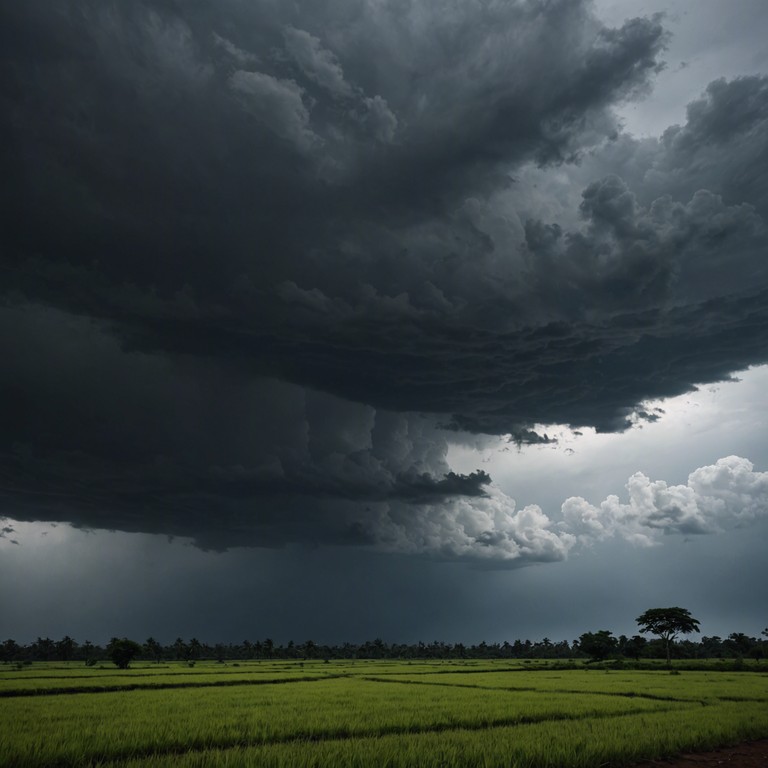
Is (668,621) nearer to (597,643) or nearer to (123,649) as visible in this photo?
(597,643)

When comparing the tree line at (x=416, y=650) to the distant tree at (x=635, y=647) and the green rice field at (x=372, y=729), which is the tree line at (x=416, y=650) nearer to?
the distant tree at (x=635, y=647)

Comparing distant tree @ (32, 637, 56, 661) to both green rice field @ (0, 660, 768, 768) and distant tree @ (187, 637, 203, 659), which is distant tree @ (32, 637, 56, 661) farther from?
green rice field @ (0, 660, 768, 768)

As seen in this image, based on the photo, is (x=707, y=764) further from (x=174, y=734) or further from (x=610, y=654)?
(x=610, y=654)

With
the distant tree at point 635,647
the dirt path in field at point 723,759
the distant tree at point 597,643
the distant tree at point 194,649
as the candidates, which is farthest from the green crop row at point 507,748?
the distant tree at point 194,649

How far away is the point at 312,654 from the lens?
17775cm

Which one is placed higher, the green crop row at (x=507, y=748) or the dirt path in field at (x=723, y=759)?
the green crop row at (x=507, y=748)

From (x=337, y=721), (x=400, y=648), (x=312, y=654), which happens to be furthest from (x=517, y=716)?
(x=400, y=648)

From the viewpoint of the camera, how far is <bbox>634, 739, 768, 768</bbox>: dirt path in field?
13995 millimetres

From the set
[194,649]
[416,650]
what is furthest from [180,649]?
[416,650]

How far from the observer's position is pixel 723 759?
14781 millimetres

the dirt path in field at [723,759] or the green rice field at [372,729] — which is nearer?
the green rice field at [372,729]

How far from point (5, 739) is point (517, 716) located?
1628cm

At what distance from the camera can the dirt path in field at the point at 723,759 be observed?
14.0 meters

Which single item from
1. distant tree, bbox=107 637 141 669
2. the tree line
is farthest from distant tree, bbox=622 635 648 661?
distant tree, bbox=107 637 141 669
